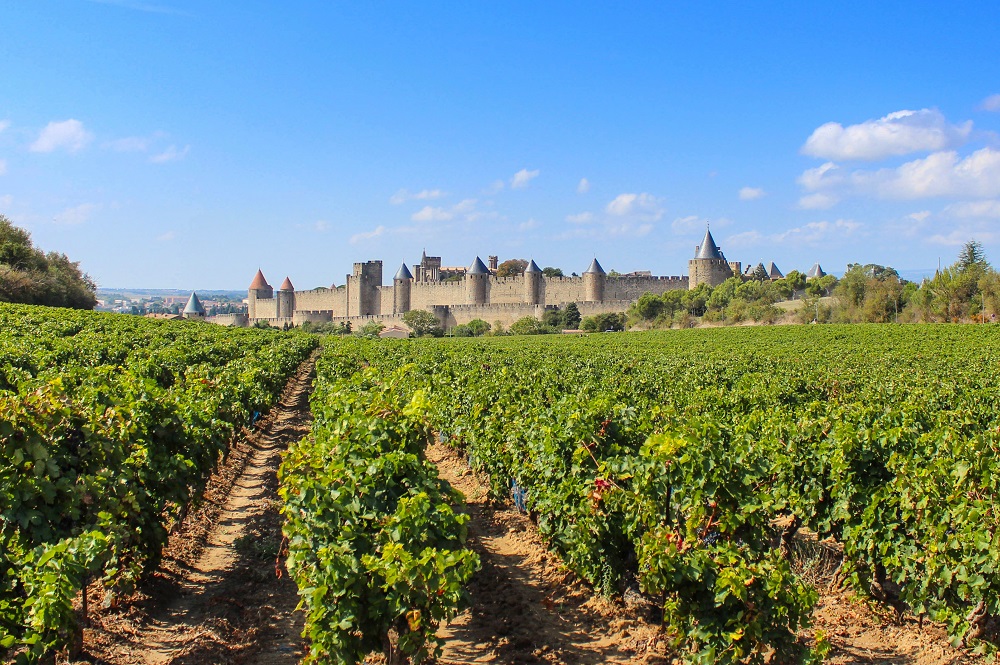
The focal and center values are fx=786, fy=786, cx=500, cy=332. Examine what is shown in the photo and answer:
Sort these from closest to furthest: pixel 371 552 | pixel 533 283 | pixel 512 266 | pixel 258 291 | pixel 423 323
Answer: pixel 371 552 → pixel 423 323 → pixel 533 283 → pixel 258 291 → pixel 512 266

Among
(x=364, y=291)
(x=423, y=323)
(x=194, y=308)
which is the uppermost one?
(x=364, y=291)

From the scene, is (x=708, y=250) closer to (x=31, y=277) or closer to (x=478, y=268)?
(x=478, y=268)

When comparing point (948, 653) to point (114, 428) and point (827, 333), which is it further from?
point (827, 333)

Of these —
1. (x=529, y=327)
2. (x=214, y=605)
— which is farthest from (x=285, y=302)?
(x=214, y=605)

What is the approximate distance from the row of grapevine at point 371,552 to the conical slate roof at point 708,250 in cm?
6241

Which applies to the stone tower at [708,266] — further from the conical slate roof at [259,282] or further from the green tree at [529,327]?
the conical slate roof at [259,282]

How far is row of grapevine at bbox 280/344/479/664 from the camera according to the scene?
3.73 metres

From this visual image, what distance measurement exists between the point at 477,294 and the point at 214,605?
6208 centimetres

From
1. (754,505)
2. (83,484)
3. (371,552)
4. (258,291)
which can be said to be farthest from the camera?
(258,291)

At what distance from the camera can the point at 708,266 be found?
6450 centimetres

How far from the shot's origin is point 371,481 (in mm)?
4539

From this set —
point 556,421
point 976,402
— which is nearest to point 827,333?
point 976,402

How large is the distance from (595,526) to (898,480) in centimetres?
192

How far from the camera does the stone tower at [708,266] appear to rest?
6419cm
